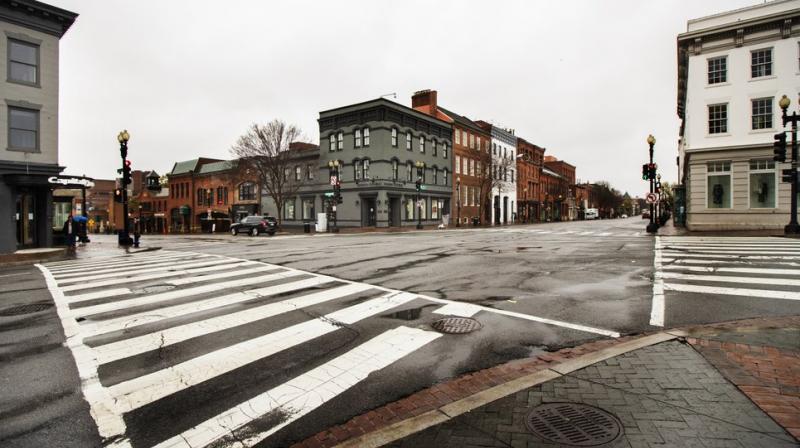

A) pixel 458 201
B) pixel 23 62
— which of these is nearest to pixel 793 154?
pixel 458 201

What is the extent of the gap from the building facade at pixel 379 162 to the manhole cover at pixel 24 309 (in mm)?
32461

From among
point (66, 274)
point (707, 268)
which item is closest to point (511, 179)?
point (707, 268)

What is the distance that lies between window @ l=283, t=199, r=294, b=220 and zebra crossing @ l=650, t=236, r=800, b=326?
40.4 meters

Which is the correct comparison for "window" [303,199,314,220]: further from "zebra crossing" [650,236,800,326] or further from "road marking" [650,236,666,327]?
"road marking" [650,236,666,327]

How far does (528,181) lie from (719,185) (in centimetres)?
4596

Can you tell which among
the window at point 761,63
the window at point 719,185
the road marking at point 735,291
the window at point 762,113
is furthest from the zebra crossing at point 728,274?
the window at point 761,63

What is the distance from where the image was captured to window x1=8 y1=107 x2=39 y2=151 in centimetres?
1838

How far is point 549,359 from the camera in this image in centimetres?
441

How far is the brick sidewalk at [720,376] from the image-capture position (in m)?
3.08

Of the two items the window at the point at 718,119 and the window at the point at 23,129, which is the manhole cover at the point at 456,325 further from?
the window at the point at 718,119

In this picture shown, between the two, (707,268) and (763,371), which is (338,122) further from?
(763,371)

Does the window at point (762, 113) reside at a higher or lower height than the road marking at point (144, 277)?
higher

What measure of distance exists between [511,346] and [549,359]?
1.92 ft

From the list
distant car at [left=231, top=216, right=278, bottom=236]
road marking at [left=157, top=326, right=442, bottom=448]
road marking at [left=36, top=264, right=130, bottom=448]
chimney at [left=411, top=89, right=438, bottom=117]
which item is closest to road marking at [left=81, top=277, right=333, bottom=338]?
road marking at [left=36, top=264, right=130, bottom=448]
